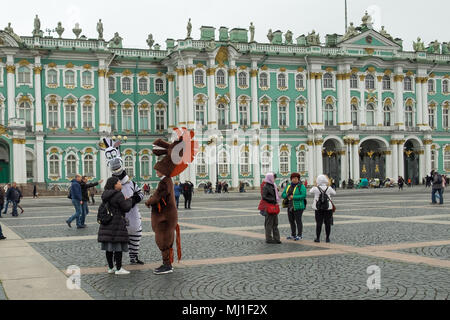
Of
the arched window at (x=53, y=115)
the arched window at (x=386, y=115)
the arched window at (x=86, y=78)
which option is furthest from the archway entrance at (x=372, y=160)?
the arched window at (x=53, y=115)

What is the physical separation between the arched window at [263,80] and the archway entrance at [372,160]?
13188mm

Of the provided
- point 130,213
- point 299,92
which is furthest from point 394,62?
A: point 130,213

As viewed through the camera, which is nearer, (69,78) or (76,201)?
(76,201)

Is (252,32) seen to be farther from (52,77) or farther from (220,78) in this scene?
(52,77)

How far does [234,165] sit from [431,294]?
50.1 meters

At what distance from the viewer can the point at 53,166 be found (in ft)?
182

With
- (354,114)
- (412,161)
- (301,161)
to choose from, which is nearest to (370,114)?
(354,114)

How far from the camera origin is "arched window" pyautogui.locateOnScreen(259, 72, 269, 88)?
199 ft

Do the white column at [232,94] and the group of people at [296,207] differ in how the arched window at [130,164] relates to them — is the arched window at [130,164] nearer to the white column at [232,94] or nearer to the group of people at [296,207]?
the white column at [232,94]

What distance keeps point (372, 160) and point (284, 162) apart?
11.1 m

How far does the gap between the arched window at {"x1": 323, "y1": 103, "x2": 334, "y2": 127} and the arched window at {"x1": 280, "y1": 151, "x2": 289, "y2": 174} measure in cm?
570

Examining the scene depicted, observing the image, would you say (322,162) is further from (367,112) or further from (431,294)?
(431,294)

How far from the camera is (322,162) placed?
6319 cm
